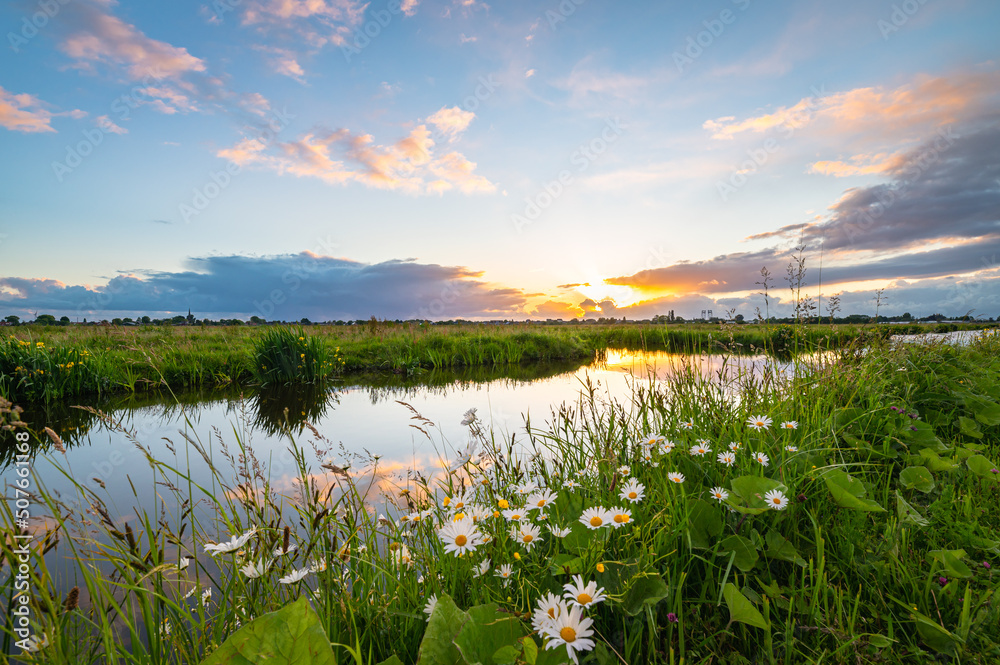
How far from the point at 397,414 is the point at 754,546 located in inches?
230

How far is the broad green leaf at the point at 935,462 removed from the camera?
2238mm

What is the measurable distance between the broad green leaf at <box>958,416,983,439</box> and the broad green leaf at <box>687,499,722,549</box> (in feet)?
8.82

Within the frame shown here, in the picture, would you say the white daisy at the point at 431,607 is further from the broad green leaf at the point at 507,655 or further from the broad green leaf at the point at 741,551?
the broad green leaf at the point at 741,551

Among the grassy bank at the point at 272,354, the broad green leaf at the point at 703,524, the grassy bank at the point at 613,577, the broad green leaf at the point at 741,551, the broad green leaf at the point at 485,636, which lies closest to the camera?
the broad green leaf at the point at 485,636

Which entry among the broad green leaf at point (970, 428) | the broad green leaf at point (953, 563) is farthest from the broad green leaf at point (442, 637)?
the broad green leaf at point (970, 428)

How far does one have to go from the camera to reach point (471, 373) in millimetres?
12961

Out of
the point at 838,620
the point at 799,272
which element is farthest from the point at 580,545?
the point at 799,272

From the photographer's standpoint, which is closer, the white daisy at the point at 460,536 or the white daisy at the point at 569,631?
the white daisy at the point at 569,631

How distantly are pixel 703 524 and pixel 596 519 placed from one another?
61 centimetres

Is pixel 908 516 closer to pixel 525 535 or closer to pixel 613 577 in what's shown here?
pixel 613 577

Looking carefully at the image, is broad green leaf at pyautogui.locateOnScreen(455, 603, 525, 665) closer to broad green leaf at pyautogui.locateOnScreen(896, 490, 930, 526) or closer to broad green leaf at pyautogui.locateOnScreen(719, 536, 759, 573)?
broad green leaf at pyautogui.locateOnScreen(719, 536, 759, 573)

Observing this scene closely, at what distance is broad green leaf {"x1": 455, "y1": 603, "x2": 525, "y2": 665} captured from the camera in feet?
3.57

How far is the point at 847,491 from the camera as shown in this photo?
5.83ft

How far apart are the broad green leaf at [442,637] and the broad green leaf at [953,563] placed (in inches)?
68.4
